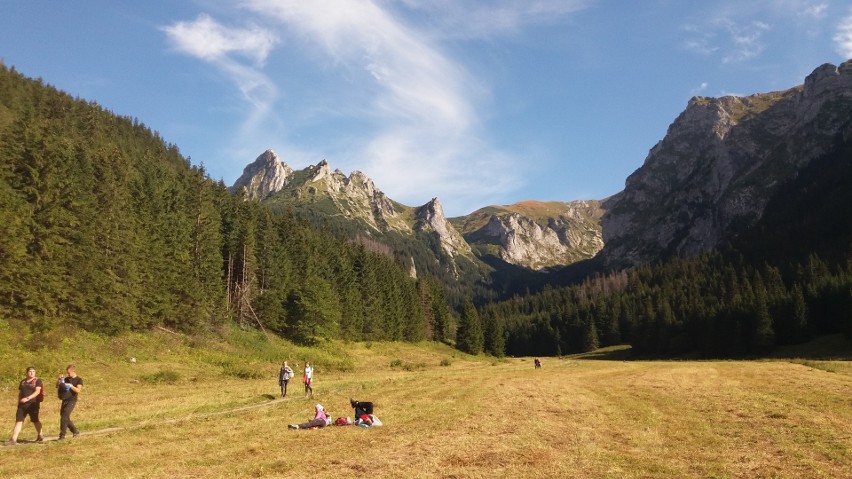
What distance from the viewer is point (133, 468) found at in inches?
548

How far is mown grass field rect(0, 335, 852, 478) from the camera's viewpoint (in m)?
13.6

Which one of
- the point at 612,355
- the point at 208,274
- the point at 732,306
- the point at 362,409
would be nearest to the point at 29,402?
the point at 362,409

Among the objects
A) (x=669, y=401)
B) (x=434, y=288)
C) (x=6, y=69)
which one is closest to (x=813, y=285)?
(x=434, y=288)

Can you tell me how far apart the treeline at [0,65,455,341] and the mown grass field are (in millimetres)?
10401

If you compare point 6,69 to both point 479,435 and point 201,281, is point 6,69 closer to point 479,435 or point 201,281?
point 201,281

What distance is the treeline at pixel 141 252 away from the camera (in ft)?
136

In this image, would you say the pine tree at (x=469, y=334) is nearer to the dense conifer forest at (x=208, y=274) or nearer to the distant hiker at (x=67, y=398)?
the dense conifer forest at (x=208, y=274)

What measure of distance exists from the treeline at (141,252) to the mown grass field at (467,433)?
10.4m

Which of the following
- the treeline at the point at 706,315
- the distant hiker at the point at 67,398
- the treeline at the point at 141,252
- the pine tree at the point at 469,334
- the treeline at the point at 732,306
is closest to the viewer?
the distant hiker at the point at 67,398

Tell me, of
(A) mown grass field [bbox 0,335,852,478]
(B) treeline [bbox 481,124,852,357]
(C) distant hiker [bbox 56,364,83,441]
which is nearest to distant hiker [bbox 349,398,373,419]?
(A) mown grass field [bbox 0,335,852,478]

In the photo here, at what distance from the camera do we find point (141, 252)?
5266 centimetres

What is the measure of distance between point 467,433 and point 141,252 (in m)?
47.7

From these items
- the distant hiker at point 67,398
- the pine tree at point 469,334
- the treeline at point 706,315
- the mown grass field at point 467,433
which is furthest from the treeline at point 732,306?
the distant hiker at point 67,398

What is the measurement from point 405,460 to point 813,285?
411 feet
